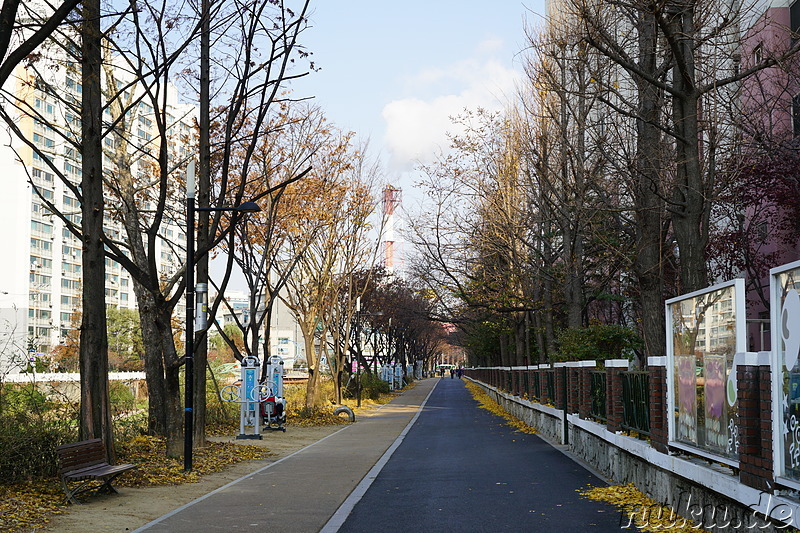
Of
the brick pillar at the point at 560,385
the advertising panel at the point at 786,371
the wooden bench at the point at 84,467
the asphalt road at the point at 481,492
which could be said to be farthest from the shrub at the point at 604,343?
the advertising panel at the point at 786,371

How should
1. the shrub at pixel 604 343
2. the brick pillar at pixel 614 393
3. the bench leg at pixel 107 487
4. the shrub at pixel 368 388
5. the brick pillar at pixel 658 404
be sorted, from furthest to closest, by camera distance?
the shrub at pixel 368 388 < the shrub at pixel 604 343 < the brick pillar at pixel 614 393 < the bench leg at pixel 107 487 < the brick pillar at pixel 658 404

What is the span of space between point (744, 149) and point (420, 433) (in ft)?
38.4

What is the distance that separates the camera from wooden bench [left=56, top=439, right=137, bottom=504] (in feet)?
39.1

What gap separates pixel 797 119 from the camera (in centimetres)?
2347

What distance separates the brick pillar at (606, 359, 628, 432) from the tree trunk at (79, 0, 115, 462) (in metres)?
7.77

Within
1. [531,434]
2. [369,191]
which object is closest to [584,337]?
[531,434]

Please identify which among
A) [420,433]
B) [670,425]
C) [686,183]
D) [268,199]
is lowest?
[420,433]

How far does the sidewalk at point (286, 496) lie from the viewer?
409 inches

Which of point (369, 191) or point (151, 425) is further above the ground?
point (369, 191)

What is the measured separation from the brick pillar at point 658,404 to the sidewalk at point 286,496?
3.99 metres

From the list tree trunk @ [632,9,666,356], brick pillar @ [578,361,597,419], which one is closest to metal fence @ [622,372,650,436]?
brick pillar @ [578,361,597,419]

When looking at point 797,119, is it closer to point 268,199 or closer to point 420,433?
point 420,433

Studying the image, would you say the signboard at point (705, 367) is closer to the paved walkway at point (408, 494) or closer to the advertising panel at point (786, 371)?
the advertising panel at point (786, 371)

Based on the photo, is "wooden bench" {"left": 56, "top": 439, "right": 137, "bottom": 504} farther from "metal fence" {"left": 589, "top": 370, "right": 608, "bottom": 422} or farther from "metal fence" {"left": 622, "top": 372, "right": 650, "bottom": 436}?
"metal fence" {"left": 589, "top": 370, "right": 608, "bottom": 422}
